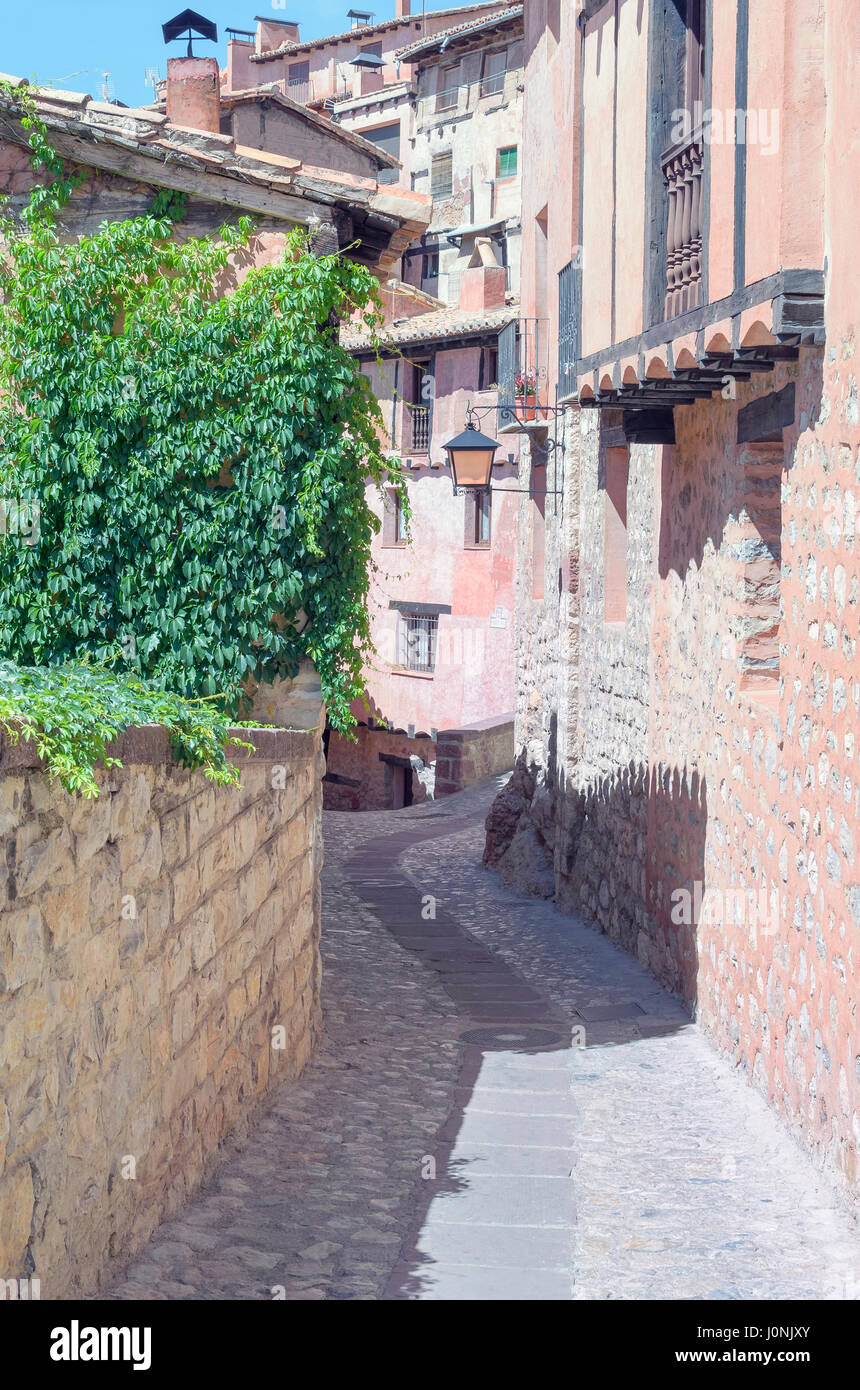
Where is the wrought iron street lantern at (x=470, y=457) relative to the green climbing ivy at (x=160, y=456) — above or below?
above

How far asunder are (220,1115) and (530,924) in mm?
7130

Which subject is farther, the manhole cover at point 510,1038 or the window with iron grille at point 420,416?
the window with iron grille at point 420,416

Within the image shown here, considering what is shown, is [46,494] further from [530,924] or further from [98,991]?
[530,924]

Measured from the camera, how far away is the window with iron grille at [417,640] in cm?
2978

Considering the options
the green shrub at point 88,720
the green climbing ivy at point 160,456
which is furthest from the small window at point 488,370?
the green shrub at point 88,720

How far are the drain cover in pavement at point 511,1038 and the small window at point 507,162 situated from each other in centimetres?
3160

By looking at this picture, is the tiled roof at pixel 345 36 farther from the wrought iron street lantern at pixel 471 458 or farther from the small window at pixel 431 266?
the wrought iron street lantern at pixel 471 458

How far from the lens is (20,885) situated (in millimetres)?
3039

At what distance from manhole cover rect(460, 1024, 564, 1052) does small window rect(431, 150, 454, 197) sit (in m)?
33.6

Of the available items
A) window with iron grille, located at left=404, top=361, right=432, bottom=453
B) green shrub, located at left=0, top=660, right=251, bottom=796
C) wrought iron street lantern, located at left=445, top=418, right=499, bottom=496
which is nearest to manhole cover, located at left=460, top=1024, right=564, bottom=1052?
green shrub, located at left=0, top=660, right=251, bottom=796

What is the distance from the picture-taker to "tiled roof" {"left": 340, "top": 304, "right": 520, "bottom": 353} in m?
26.5

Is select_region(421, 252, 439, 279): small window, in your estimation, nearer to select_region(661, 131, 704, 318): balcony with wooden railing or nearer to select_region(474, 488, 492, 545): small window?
select_region(474, 488, 492, 545): small window
